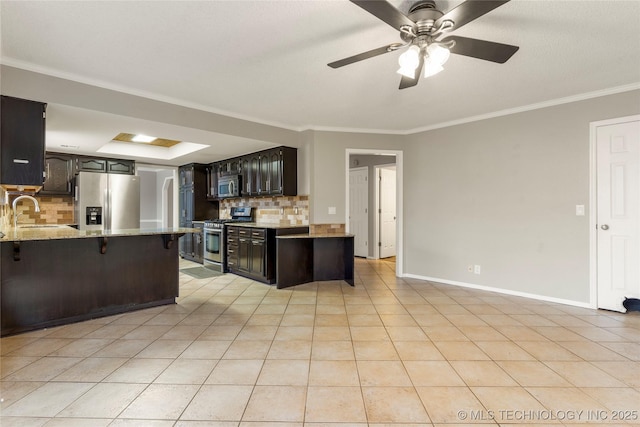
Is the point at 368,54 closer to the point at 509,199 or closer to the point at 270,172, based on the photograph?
the point at 509,199

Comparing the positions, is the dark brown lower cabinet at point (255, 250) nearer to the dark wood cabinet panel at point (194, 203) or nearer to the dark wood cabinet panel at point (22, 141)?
the dark wood cabinet panel at point (194, 203)

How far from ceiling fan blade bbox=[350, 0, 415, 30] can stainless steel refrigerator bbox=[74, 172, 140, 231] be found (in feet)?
18.1

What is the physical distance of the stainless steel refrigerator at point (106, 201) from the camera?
16.9 ft

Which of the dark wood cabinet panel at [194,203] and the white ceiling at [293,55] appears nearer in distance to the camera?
the white ceiling at [293,55]

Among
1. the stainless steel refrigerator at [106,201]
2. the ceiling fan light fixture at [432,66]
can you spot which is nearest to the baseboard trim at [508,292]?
the ceiling fan light fixture at [432,66]

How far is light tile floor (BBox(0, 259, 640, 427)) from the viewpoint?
5.47 feet

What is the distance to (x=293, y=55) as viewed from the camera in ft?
8.30

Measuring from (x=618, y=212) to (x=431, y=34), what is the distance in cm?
309

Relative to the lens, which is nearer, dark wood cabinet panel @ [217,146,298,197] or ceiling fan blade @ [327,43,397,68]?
ceiling fan blade @ [327,43,397,68]

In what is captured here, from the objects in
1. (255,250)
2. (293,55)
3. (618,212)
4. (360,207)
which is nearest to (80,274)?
(255,250)

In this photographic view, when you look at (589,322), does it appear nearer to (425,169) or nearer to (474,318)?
(474,318)

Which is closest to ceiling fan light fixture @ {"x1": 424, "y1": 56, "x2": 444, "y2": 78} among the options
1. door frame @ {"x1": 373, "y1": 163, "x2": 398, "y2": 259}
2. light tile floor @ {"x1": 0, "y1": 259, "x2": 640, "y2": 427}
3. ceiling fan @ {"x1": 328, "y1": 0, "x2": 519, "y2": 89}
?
ceiling fan @ {"x1": 328, "y1": 0, "x2": 519, "y2": 89}

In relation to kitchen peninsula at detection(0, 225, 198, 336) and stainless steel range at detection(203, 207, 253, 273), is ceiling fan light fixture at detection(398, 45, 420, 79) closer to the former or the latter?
kitchen peninsula at detection(0, 225, 198, 336)

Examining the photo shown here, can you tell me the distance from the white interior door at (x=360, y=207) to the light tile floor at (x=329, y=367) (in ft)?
11.0
